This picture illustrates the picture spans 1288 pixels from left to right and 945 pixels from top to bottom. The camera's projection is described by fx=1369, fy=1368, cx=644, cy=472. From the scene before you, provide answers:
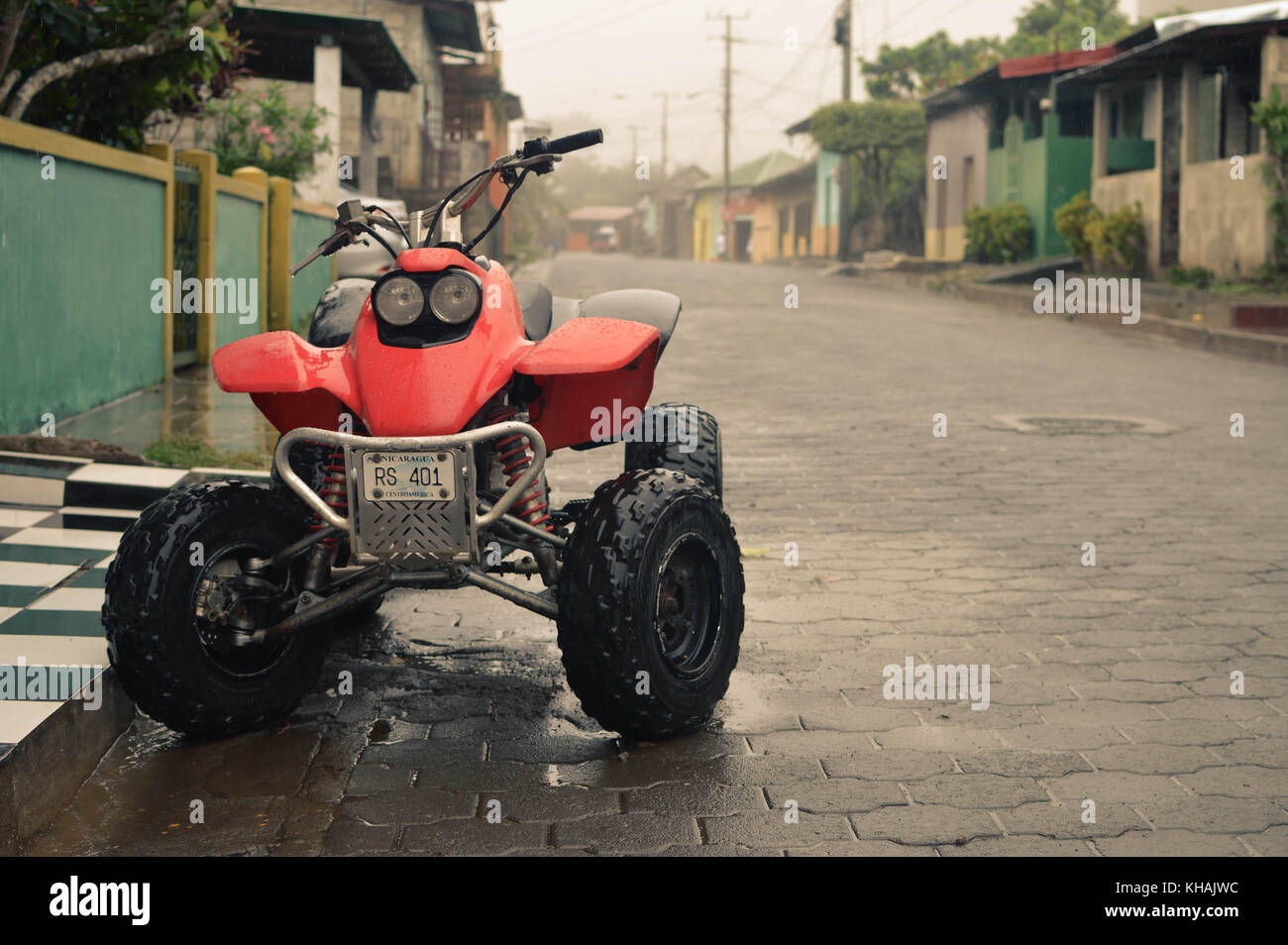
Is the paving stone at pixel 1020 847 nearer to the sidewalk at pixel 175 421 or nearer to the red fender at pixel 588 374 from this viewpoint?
the red fender at pixel 588 374

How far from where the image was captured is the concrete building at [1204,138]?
19469 mm

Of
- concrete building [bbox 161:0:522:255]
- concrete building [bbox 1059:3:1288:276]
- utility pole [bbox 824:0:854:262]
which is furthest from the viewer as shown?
utility pole [bbox 824:0:854:262]

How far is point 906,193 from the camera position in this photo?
135 feet

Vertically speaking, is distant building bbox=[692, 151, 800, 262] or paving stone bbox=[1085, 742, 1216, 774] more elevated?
distant building bbox=[692, 151, 800, 262]

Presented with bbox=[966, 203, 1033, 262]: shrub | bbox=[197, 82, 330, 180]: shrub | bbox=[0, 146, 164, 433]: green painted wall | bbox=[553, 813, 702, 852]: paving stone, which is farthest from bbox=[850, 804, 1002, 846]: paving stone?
bbox=[966, 203, 1033, 262]: shrub

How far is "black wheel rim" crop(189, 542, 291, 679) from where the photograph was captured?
144 inches

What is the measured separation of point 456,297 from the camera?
3.65m

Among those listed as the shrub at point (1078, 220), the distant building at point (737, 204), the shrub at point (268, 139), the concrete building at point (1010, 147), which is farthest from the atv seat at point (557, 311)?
the distant building at point (737, 204)

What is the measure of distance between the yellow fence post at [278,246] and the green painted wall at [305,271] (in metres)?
0.13

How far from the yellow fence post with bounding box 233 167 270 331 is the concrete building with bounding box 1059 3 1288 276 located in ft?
43.8

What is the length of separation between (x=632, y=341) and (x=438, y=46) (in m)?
35.4

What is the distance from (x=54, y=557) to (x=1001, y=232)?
26.9 meters

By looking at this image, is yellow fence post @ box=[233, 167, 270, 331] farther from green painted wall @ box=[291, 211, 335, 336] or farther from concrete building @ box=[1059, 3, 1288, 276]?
concrete building @ box=[1059, 3, 1288, 276]
